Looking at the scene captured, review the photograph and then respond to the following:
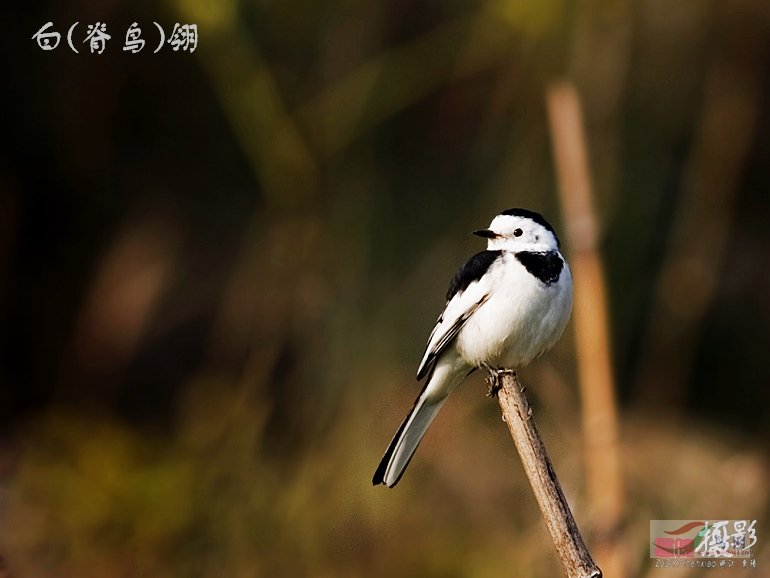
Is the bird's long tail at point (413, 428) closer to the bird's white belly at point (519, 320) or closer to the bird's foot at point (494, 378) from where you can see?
the bird's white belly at point (519, 320)

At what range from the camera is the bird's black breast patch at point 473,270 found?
3.66 m

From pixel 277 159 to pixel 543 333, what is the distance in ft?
6.88

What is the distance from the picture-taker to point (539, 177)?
5211mm

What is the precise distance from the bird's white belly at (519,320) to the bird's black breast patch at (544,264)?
0.7 inches

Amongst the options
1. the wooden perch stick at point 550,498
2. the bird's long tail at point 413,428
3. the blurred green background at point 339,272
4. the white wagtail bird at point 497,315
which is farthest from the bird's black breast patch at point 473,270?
the wooden perch stick at point 550,498

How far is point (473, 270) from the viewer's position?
3680mm

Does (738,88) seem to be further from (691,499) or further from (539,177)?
(691,499)

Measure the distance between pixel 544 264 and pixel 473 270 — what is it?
229 mm

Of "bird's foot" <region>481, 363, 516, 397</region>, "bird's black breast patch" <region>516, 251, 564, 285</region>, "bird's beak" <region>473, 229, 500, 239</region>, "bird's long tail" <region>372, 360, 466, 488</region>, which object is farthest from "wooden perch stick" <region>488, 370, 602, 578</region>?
"bird's beak" <region>473, 229, 500, 239</region>

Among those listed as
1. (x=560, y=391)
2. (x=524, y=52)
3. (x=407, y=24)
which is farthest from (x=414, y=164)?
(x=560, y=391)

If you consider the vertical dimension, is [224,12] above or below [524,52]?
above

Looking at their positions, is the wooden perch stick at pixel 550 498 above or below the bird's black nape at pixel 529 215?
below

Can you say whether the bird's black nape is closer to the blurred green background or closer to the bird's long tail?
the bird's long tail

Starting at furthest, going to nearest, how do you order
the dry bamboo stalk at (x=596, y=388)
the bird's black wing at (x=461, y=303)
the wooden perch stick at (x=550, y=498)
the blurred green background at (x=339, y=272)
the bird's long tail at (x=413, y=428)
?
the blurred green background at (x=339, y=272), the bird's black wing at (x=461, y=303), the bird's long tail at (x=413, y=428), the dry bamboo stalk at (x=596, y=388), the wooden perch stick at (x=550, y=498)
